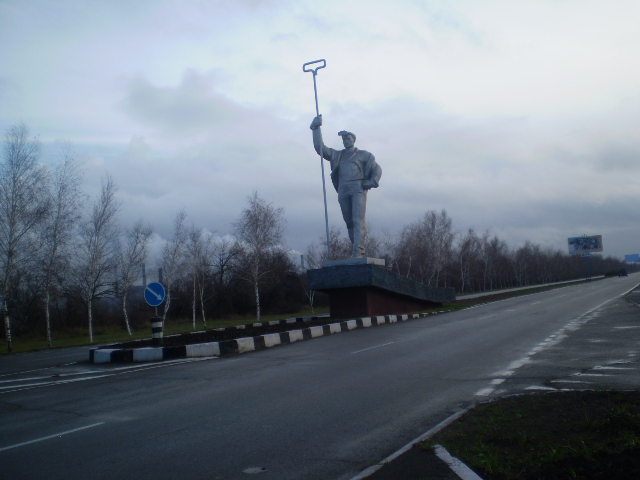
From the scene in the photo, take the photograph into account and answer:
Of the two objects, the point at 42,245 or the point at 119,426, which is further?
the point at 42,245

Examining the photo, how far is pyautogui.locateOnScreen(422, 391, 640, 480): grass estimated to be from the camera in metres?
3.68

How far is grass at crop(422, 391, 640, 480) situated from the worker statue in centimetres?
1471

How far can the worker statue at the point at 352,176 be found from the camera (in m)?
20.6

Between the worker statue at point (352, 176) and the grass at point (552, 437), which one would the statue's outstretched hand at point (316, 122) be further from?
the grass at point (552, 437)

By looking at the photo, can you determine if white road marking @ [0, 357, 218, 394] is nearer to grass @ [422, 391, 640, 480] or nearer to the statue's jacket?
grass @ [422, 391, 640, 480]

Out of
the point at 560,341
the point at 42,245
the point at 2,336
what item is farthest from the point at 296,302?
the point at 560,341

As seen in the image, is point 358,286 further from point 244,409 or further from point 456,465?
point 456,465

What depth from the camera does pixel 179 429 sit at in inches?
226

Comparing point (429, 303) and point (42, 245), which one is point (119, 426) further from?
point (429, 303)

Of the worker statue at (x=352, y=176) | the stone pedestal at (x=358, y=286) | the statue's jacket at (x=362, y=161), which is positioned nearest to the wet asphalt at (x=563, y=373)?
the stone pedestal at (x=358, y=286)

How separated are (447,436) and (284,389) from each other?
337cm

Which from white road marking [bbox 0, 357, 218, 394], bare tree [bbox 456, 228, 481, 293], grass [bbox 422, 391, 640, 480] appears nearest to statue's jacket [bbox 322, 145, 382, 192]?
white road marking [bbox 0, 357, 218, 394]

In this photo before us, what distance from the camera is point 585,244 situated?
95.1 metres

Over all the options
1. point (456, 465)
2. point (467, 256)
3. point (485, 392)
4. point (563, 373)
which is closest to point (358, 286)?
point (563, 373)
